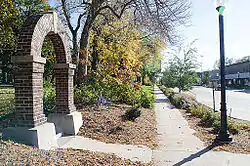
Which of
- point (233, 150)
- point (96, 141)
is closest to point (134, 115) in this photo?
point (96, 141)

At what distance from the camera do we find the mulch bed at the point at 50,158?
142 inches

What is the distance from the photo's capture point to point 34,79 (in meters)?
5.19

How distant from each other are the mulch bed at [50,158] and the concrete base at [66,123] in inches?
80.5

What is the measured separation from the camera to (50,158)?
3.98 meters

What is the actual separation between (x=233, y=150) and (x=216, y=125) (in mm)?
2290

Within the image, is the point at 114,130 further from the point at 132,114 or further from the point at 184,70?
the point at 184,70

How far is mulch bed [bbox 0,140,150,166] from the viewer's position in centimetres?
361

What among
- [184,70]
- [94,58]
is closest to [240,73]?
[184,70]

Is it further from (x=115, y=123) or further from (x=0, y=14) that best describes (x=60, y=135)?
(x=0, y=14)

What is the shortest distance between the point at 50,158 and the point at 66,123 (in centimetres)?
296

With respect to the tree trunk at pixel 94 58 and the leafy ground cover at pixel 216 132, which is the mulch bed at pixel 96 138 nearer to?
the leafy ground cover at pixel 216 132

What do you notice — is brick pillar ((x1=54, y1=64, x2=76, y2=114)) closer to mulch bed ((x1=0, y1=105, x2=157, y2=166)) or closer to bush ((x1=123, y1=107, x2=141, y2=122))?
mulch bed ((x1=0, y1=105, x2=157, y2=166))

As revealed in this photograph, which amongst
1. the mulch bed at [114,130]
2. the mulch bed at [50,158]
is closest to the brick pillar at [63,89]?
the mulch bed at [114,130]

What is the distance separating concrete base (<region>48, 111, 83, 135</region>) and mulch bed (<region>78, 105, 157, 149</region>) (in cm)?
27
